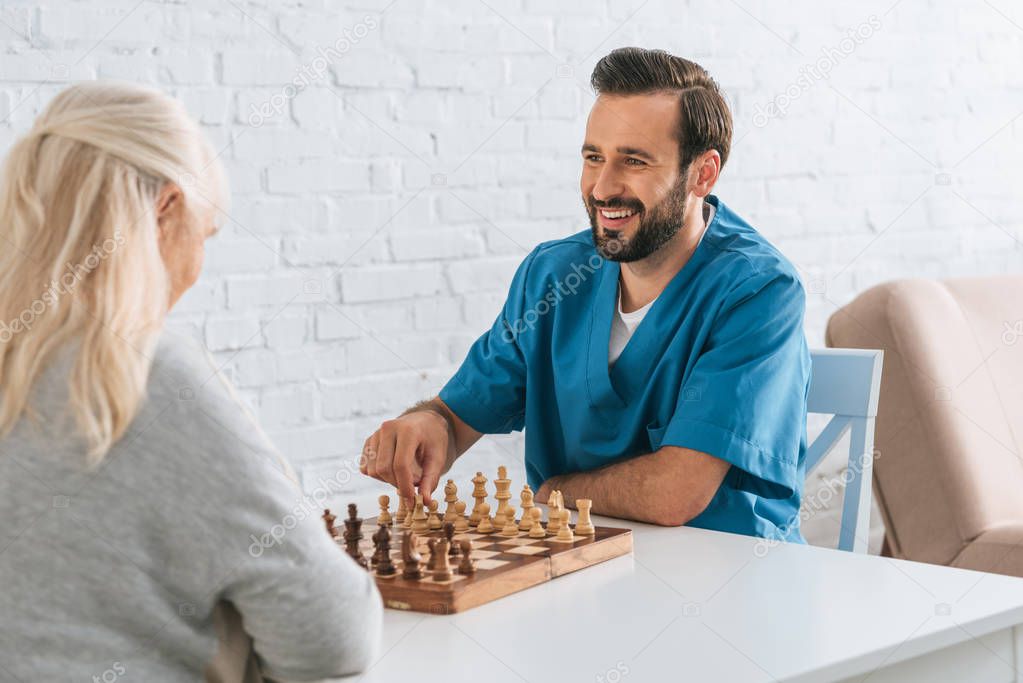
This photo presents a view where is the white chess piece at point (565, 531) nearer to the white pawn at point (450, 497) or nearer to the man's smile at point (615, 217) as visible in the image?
the white pawn at point (450, 497)

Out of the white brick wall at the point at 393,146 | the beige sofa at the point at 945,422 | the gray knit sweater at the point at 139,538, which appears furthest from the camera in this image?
the beige sofa at the point at 945,422

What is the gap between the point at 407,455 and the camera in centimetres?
177

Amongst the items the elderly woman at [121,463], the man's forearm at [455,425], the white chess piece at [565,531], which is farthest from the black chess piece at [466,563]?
the man's forearm at [455,425]

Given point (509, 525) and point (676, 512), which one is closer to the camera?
point (509, 525)

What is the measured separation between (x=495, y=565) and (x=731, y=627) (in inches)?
10.8

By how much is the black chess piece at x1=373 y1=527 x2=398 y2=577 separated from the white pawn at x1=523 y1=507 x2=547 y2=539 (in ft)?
0.67

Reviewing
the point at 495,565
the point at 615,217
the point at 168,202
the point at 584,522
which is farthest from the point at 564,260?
the point at 168,202

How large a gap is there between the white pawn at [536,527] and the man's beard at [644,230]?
1.82 feet

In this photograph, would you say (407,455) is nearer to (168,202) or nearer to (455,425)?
(455,425)

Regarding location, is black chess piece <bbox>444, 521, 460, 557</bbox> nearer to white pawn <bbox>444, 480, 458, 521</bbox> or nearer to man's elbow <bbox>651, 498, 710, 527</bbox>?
white pawn <bbox>444, 480, 458, 521</bbox>

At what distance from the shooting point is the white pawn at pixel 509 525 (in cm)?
147

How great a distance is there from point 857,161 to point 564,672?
2.47 m

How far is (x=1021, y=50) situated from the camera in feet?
11.7

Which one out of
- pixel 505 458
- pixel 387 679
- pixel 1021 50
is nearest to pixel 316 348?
pixel 505 458
